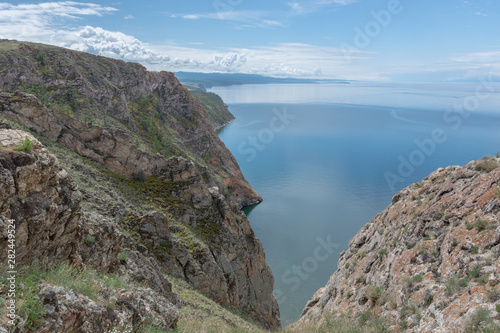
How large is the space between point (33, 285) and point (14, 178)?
7.80 ft

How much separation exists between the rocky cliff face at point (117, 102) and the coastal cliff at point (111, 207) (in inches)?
8.8

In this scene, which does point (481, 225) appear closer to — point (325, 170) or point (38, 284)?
point (38, 284)

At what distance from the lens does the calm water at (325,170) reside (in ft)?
148

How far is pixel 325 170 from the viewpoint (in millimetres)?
85938

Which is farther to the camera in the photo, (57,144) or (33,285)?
(57,144)

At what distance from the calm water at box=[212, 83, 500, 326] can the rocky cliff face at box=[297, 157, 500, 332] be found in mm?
12146

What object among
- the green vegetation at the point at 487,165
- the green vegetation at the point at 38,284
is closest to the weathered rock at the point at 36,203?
the green vegetation at the point at 38,284

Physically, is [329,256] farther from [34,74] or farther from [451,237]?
[34,74]

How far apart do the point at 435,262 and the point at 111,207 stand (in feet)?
53.7

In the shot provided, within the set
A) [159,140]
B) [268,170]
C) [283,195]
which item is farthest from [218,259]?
[268,170]

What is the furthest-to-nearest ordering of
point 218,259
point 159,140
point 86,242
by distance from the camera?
point 159,140 → point 218,259 → point 86,242

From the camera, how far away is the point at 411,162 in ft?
296

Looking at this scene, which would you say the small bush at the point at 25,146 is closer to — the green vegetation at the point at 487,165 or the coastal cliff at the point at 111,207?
the coastal cliff at the point at 111,207

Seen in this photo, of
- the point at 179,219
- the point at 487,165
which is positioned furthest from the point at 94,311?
the point at 179,219
